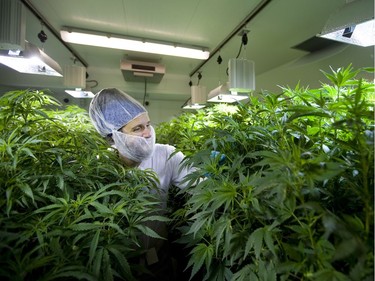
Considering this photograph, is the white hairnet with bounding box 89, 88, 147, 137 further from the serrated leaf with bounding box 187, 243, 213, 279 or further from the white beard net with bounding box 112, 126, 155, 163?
the serrated leaf with bounding box 187, 243, 213, 279

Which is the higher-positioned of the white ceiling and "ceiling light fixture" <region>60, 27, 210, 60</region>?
the white ceiling

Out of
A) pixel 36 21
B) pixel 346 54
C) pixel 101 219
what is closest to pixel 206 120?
pixel 101 219

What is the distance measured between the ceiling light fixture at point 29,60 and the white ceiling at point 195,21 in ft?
1.89

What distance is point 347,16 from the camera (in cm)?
101

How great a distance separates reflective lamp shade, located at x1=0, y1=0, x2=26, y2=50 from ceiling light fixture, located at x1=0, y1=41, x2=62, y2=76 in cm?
12

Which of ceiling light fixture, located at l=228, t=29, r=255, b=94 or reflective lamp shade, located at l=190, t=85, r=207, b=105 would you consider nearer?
ceiling light fixture, located at l=228, t=29, r=255, b=94

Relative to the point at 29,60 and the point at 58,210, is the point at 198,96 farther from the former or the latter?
the point at 58,210

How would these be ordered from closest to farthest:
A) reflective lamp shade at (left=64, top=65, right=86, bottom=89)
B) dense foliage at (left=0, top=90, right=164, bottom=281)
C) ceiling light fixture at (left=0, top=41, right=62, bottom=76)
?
dense foliage at (left=0, top=90, right=164, bottom=281) < ceiling light fixture at (left=0, top=41, right=62, bottom=76) < reflective lamp shade at (left=64, top=65, right=86, bottom=89)

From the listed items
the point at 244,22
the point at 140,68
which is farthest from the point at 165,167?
the point at 140,68

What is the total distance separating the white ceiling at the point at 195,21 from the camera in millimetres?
2021

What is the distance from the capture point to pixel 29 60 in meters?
1.69

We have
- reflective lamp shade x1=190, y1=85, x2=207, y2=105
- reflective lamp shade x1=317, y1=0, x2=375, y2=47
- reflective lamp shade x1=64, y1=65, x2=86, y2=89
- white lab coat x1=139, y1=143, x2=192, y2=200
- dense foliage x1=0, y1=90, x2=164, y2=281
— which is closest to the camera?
dense foliage x1=0, y1=90, x2=164, y2=281

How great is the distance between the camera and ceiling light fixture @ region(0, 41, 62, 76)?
1.51m

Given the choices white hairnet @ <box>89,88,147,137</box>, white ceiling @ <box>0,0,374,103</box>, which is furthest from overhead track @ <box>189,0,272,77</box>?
white hairnet @ <box>89,88,147,137</box>
